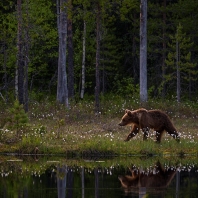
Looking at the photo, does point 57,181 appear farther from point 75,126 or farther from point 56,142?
point 75,126

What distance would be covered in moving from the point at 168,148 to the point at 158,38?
19363 millimetres

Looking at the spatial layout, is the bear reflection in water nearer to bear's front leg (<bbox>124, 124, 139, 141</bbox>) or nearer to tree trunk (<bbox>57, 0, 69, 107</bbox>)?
bear's front leg (<bbox>124, 124, 139, 141</bbox>)

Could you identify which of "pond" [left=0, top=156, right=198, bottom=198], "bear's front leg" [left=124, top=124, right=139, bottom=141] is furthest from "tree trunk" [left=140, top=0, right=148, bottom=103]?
"pond" [left=0, top=156, right=198, bottom=198]

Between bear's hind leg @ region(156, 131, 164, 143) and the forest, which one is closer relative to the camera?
bear's hind leg @ region(156, 131, 164, 143)

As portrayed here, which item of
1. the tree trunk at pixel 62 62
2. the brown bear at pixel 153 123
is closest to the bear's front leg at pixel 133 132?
the brown bear at pixel 153 123

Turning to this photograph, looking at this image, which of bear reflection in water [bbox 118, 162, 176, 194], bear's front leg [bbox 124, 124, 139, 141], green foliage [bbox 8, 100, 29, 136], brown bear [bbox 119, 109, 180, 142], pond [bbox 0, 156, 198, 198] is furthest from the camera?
brown bear [bbox 119, 109, 180, 142]

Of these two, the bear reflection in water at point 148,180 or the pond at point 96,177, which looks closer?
the pond at point 96,177

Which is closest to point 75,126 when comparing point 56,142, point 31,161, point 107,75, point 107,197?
point 56,142

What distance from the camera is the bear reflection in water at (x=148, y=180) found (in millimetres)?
16953

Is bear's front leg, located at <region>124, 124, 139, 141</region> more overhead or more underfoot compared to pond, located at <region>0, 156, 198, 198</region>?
more overhead

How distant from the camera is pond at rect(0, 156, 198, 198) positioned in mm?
16328

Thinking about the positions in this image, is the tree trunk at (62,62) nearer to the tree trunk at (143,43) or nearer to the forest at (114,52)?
the forest at (114,52)

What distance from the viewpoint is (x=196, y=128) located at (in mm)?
28938

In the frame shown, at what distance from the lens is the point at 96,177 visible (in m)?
18.7
